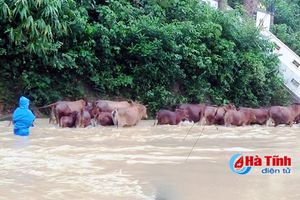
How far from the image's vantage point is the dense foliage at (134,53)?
10617 millimetres

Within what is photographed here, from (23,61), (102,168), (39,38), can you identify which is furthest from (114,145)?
(23,61)

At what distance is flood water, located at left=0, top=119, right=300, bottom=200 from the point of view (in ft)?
16.6

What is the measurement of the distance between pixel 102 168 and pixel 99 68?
6.25m

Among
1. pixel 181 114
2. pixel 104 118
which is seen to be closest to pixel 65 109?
pixel 104 118

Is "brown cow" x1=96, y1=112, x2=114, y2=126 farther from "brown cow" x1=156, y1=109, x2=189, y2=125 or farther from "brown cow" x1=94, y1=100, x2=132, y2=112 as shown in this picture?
"brown cow" x1=156, y1=109, x2=189, y2=125

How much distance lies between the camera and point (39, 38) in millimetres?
10156

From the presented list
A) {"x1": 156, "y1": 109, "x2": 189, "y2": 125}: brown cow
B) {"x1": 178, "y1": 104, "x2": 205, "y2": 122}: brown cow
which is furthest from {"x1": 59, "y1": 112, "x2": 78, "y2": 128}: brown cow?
{"x1": 178, "y1": 104, "x2": 205, "y2": 122}: brown cow

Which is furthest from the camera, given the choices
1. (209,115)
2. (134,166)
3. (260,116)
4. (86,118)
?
(260,116)

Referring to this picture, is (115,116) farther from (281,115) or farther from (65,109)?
(281,115)

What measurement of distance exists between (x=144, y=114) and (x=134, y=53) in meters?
1.71

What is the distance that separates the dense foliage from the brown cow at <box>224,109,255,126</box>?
69.7 inches

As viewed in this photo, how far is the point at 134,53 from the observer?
12352 mm

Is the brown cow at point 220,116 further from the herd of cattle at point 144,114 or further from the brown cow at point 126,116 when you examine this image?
the brown cow at point 126,116

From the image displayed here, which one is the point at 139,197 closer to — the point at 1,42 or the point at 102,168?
the point at 102,168
